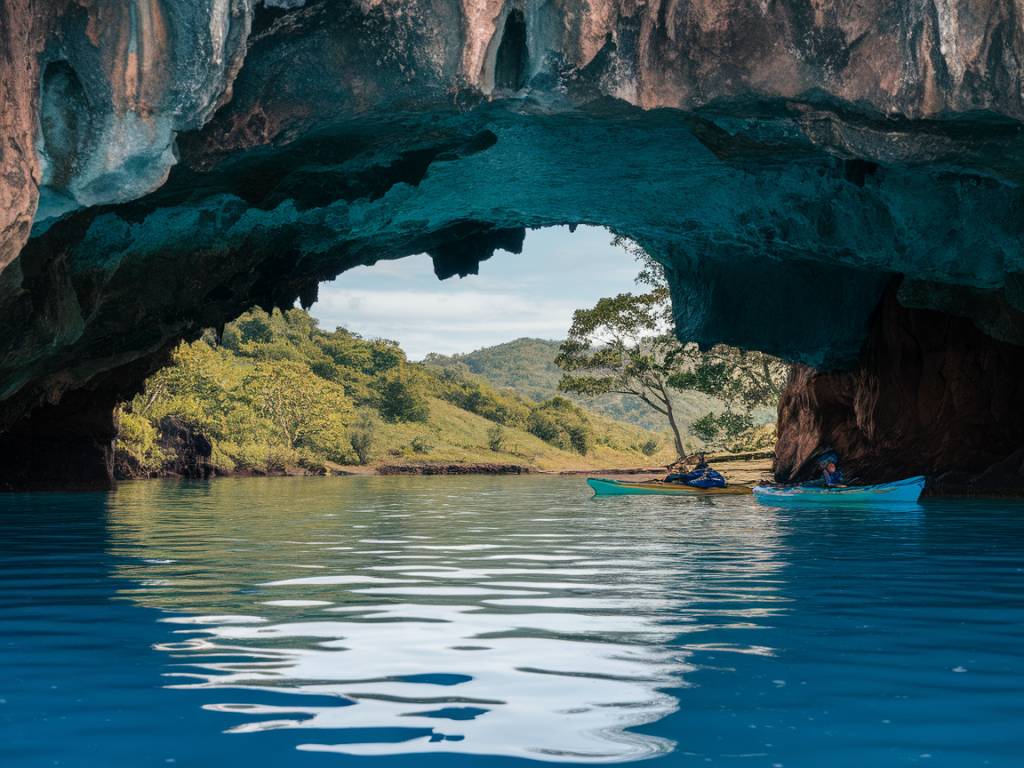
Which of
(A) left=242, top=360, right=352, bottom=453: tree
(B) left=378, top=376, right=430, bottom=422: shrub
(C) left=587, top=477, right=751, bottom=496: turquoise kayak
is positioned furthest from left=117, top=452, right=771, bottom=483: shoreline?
(B) left=378, top=376, right=430, bottom=422: shrub

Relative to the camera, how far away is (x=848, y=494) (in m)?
19.7

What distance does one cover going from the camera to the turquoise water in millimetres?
3801

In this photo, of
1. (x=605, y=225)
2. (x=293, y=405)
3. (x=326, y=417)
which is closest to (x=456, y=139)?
(x=605, y=225)

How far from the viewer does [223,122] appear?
929 centimetres

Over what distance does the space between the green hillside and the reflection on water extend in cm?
2842

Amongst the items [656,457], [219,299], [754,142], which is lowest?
[656,457]

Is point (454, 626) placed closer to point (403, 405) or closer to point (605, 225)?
point (605, 225)

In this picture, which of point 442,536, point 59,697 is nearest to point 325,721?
point 59,697

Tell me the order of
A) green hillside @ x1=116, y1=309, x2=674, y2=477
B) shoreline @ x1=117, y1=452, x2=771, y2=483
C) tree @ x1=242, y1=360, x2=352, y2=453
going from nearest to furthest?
shoreline @ x1=117, y1=452, x2=771, y2=483 < green hillside @ x1=116, y1=309, x2=674, y2=477 < tree @ x1=242, y1=360, x2=352, y2=453

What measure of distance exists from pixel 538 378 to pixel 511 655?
562 feet

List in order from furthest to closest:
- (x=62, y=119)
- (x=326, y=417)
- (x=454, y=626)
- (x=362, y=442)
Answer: (x=362, y=442), (x=326, y=417), (x=62, y=119), (x=454, y=626)

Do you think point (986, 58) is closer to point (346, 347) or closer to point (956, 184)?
point (956, 184)

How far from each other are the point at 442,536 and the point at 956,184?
782 cm

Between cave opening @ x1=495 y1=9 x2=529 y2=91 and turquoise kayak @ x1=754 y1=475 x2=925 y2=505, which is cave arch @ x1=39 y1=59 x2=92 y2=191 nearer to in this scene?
cave opening @ x1=495 y1=9 x2=529 y2=91
